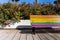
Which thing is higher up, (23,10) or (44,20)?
(23,10)

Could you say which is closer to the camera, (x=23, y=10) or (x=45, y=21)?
(x=45, y=21)

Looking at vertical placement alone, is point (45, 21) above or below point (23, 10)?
below

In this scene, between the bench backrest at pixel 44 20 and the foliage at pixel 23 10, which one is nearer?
the bench backrest at pixel 44 20

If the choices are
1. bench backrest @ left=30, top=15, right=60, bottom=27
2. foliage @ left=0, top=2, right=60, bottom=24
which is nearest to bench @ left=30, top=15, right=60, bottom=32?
bench backrest @ left=30, top=15, right=60, bottom=27

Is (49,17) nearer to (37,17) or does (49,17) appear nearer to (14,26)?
(37,17)

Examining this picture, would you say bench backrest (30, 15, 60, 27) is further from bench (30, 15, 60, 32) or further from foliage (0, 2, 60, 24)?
foliage (0, 2, 60, 24)

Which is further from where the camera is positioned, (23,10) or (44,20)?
(23,10)

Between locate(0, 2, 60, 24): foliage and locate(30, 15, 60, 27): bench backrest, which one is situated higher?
locate(0, 2, 60, 24): foliage

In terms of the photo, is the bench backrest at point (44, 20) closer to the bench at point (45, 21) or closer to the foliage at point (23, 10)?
the bench at point (45, 21)

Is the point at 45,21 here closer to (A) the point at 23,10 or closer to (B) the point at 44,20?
(B) the point at 44,20

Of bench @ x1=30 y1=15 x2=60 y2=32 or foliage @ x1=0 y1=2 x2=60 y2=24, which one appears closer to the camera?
bench @ x1=30 y1=15 x2=60 y2=32

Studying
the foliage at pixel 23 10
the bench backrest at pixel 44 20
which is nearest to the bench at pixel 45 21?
the bench backrest at pixel 44 20

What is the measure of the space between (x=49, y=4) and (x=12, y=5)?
2.49m

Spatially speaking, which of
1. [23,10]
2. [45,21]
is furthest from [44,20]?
[23,10]
